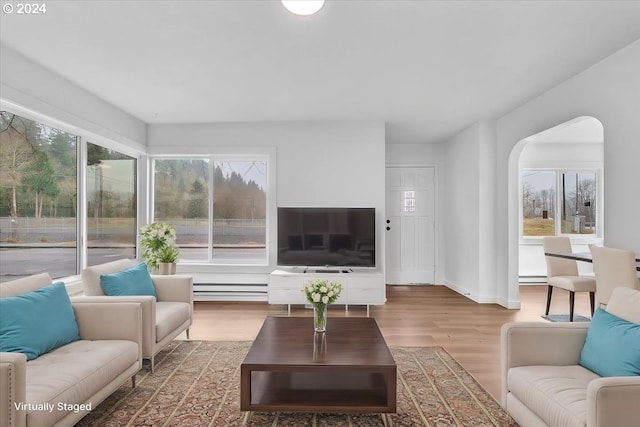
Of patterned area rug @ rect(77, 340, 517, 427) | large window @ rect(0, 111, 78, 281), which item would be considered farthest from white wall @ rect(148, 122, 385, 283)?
patterned area rug @ rect(77, 340, 517, 427)

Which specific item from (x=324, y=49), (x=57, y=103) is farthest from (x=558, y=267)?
(x=57, y=103)

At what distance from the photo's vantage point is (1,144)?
10.2 ft

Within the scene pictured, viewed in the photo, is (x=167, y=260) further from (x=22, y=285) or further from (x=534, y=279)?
(x=534, y=279)

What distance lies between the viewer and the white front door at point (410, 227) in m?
6.63

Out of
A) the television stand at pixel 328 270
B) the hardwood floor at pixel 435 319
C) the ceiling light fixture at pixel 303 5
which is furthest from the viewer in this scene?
the television stand at pixel 328 270

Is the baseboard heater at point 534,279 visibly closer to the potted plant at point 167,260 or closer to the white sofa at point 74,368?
the potted plant at point 167,260

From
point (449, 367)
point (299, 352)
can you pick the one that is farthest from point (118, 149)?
point (449, 367)

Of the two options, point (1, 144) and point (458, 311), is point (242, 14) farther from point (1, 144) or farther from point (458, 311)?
point (458, 311)

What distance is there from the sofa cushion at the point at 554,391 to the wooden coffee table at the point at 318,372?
0.67 m

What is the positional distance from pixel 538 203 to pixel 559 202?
13.3 inches

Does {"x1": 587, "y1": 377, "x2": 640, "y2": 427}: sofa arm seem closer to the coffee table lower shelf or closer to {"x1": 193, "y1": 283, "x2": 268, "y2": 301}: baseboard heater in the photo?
the coffee table lower shelf

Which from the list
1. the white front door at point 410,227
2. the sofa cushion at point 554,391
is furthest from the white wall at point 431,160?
the sofa cushion at point 554,391

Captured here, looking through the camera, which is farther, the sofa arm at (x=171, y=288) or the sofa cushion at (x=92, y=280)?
the sofa arm at (x=171, y=288)

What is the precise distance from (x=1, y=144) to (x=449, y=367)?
420cm
